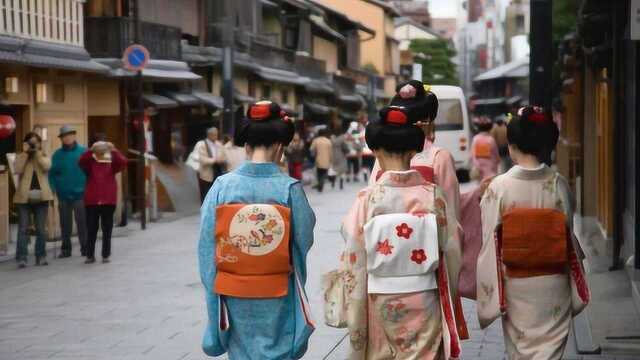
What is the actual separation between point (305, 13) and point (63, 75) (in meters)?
27.3

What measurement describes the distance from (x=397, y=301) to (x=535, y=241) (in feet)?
3.24

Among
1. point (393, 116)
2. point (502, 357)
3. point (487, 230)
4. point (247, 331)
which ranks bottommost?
point (502, 357)

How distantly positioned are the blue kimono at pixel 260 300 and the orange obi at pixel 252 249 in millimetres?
57

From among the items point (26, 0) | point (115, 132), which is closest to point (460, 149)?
point (115, 132)

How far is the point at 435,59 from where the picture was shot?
103m

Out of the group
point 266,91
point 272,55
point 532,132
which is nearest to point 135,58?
point 532,132

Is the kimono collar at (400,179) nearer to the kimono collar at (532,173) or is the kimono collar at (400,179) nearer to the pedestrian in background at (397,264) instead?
the pedestrian in background at (397,264)

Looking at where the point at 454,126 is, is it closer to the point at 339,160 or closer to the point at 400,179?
→ the point at 339,160

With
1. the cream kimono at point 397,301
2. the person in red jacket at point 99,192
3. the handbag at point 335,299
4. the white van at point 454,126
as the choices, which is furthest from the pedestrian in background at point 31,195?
the white van at point 454,126

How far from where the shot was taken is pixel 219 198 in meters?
6.03

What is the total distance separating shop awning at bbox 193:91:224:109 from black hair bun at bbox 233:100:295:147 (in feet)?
74.6

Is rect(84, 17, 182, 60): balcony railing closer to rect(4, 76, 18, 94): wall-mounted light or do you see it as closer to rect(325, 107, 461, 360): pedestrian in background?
rect(4, 76, 18, 94): wall-mounted light

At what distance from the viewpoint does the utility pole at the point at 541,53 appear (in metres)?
8.75

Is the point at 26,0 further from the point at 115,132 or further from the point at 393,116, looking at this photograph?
the point at 393,116
